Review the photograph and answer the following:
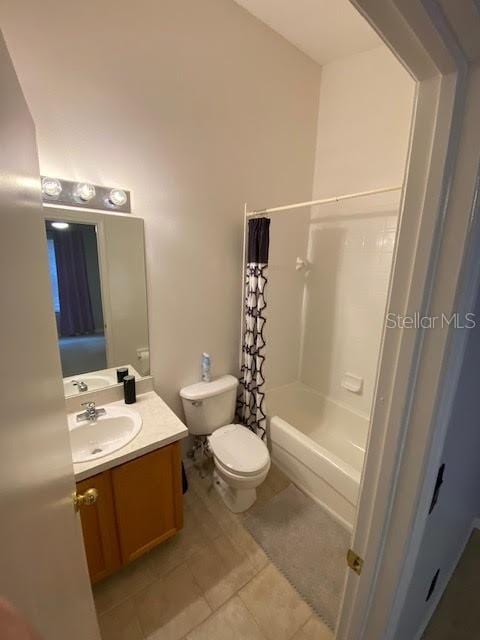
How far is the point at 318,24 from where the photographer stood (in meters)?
1.74

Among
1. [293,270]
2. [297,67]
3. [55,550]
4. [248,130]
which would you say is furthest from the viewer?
[293,270]

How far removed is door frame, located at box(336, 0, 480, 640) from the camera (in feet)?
1.44

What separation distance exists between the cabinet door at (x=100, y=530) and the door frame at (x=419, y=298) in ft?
3.41

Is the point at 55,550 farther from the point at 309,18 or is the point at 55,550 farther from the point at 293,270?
the point at 309,18

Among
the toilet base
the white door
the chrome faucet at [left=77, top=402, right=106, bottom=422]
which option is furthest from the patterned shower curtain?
the white door

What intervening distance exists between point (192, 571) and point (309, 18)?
129 inches

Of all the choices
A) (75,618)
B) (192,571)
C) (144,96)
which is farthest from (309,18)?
(192,571)

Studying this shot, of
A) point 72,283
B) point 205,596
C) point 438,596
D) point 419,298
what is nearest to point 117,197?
point 72,283

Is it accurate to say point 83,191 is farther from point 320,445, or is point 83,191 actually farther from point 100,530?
point 320,445

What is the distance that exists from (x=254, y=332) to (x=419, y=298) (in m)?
1.50

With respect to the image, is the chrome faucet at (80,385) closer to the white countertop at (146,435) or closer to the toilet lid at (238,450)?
the white countertop at (146,435)

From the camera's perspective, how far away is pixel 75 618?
69cm

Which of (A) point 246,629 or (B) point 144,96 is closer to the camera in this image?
(A) point 246,629

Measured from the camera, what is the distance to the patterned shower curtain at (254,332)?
6.14 feet
